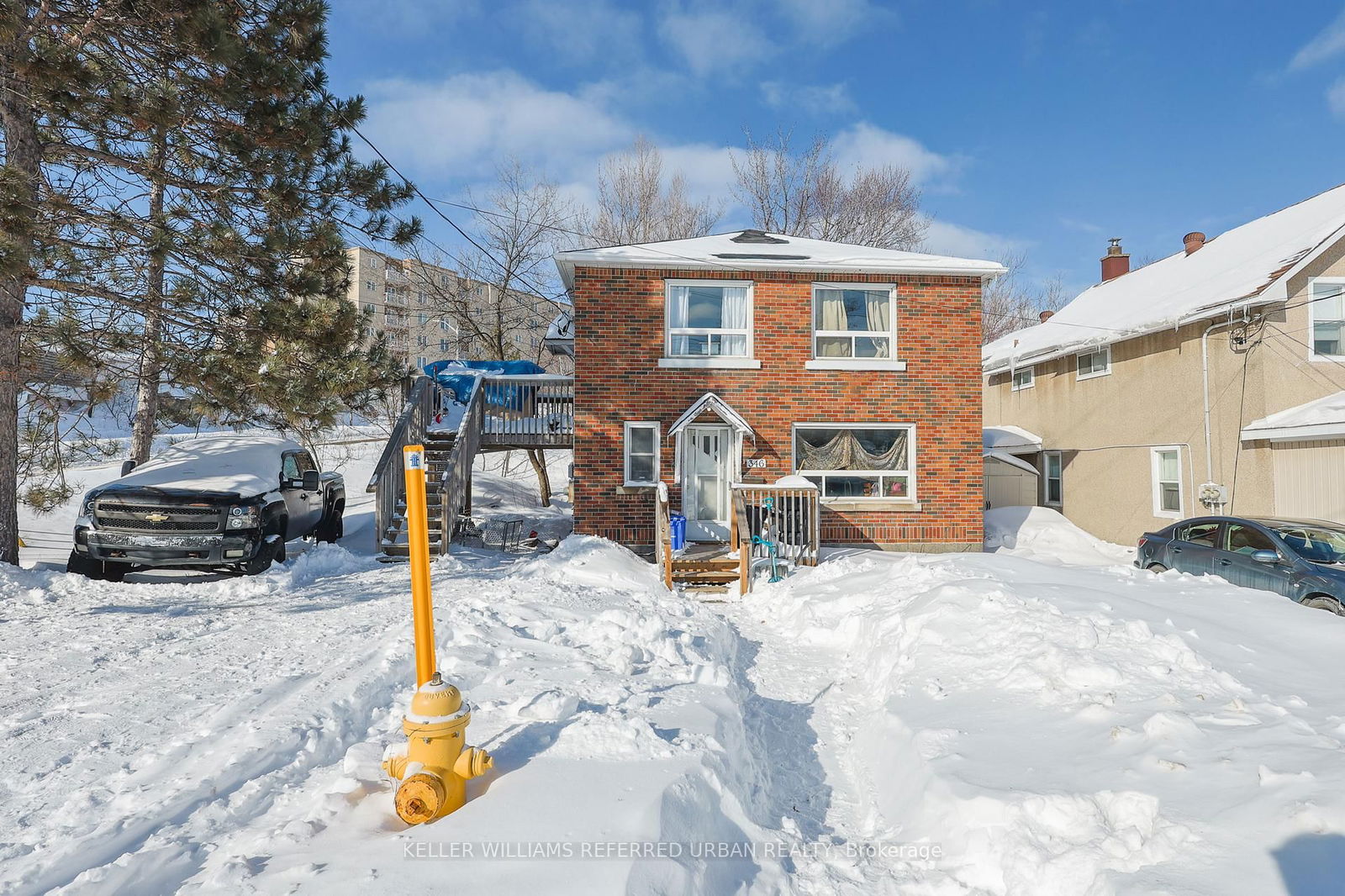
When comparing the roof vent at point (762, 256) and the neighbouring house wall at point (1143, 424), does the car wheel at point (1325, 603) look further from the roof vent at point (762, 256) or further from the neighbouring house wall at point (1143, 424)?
the roof vent at point (762, 256)

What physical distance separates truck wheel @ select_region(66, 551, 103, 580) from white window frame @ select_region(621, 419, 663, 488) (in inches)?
311

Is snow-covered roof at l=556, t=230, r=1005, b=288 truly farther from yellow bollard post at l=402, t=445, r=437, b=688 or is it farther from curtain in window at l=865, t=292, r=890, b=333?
yellow bollard post at l=402, t=445, r=437, b=688

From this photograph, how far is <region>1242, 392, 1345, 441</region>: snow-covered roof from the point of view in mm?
11727

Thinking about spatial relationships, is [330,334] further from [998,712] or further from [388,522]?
[998,712]

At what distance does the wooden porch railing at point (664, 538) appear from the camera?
10383mm

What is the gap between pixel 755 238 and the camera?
16.0 meters

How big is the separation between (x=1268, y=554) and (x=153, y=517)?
14.3 meters

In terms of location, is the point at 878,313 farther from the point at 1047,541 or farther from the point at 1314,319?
the point at 1314,319

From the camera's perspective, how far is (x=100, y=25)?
Answer: 7672mm

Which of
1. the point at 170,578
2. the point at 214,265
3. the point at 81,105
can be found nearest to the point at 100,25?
the point at 81,105

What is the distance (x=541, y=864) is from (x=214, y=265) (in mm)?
8285

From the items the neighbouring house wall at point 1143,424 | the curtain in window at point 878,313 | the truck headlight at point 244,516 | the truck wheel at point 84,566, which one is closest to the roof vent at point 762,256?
the curtain in window at point 878,313

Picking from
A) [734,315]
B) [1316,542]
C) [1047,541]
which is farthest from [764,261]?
[1316,542]

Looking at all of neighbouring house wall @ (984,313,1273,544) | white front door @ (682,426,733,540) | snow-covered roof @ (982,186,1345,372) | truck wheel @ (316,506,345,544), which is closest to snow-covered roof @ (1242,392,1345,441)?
neighbouring house wall @ (984,313,1273,544)
